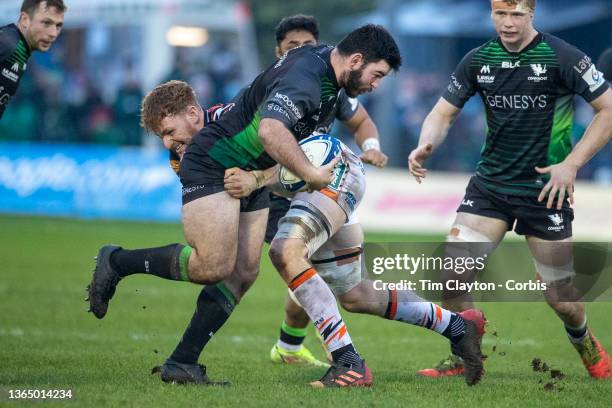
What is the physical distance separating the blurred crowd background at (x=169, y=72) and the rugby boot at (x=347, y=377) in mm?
17179

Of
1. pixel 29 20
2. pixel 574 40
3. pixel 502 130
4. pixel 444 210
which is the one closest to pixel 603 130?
pixel 502 130

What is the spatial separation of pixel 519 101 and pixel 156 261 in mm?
2677

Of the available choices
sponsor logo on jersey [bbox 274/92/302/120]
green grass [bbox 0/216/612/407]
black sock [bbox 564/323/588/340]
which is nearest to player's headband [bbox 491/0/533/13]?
sponsor logo on jersey [bbox 274/92/302/120]

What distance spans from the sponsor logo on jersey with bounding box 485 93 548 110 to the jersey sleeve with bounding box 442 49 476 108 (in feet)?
0.64

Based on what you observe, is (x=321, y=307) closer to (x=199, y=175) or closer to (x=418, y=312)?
(x=418, y=312)

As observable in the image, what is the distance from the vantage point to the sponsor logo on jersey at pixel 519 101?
715 cm

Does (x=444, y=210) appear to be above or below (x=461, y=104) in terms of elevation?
below

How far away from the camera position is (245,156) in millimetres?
6500

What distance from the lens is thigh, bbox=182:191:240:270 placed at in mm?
6344

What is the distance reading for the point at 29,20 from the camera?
7.47 metres

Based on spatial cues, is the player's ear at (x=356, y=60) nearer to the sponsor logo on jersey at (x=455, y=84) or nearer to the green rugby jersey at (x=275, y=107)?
the green rugby jersey at (x=275, y=107)

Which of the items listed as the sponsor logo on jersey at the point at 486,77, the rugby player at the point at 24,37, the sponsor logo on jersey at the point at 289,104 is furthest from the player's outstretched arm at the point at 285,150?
the rugby player at the point at 24,37

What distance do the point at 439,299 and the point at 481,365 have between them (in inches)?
33.1

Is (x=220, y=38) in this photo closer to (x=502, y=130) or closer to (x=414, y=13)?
(x=414, y=13)
